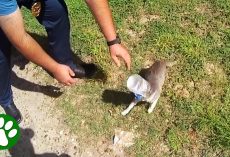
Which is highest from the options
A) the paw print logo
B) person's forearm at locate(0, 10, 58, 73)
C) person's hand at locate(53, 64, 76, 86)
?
person's forearm at locate(0, 10, 58, 73)

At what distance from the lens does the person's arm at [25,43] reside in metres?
2.65

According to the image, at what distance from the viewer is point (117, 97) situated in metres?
4.06

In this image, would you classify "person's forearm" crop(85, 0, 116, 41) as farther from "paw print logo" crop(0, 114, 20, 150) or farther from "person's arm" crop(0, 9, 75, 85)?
"paw print logo" crop(0, 114, 20, 150)

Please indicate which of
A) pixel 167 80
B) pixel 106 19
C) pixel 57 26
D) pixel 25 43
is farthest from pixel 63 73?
pixel 167 80

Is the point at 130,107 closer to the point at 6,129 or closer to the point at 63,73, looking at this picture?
the point at 63,73

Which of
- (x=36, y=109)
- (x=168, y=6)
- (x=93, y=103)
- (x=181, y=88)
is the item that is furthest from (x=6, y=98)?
(x=168, y=6)

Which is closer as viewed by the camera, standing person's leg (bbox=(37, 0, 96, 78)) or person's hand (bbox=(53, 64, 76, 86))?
person's hand (bbox=(53, 64, 76, 86))

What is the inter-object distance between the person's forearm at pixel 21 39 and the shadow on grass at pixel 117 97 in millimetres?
1177

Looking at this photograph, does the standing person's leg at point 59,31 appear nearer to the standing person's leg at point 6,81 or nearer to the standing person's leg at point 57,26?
the standing person's leg at point 57,26

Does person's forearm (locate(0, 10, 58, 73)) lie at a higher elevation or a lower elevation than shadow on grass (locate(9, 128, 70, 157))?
higher

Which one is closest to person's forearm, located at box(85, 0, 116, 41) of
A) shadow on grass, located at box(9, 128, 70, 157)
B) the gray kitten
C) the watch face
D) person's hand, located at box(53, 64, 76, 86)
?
person's hand, located at box(53, 64, 76, 86)

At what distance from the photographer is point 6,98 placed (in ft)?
13.0

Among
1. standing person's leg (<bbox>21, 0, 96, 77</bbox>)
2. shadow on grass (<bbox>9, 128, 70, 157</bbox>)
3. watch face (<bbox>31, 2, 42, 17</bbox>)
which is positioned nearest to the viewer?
watch face (<bbox>31, 2, 42, 17</bbox>)

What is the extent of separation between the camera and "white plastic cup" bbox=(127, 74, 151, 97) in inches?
134
